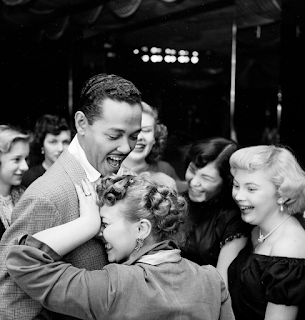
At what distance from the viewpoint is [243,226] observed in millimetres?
3330

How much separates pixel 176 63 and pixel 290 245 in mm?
1741

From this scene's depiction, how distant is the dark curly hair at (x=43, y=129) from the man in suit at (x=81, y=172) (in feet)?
5.53

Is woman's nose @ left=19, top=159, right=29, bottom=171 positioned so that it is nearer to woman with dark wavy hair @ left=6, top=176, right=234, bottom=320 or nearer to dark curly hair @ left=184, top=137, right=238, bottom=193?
dark curly hair @ left=184, top=137, right=238, bottom=193

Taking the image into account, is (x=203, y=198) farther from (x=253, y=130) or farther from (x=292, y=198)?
(x=253, y=130)

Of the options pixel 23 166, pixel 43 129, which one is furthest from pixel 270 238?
pixel 43 129

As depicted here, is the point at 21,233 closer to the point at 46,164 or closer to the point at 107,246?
the point at 107,246

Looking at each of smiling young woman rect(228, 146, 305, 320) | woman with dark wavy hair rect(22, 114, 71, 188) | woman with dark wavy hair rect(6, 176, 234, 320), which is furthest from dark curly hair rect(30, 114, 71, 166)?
woman with dark wavy hair rect(6, 176, 234, 320)

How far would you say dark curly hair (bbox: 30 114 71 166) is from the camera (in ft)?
12.9

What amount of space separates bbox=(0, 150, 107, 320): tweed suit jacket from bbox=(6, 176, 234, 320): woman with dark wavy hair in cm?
5

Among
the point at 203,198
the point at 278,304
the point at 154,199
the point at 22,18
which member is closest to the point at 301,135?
the point at 203,198

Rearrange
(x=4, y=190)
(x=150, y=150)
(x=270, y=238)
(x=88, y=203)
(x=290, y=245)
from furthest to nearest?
(x=150, y=150)
(x=4, y=190)
(x=270, y=238)
(x=290, y=245)
(x=88, y=203)

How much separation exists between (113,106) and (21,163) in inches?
63.1

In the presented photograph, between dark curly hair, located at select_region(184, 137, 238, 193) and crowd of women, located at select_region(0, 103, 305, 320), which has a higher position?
dark curly hair, located at select_region(184, 137, 238, 193)

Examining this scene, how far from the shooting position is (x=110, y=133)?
2.22 meters
